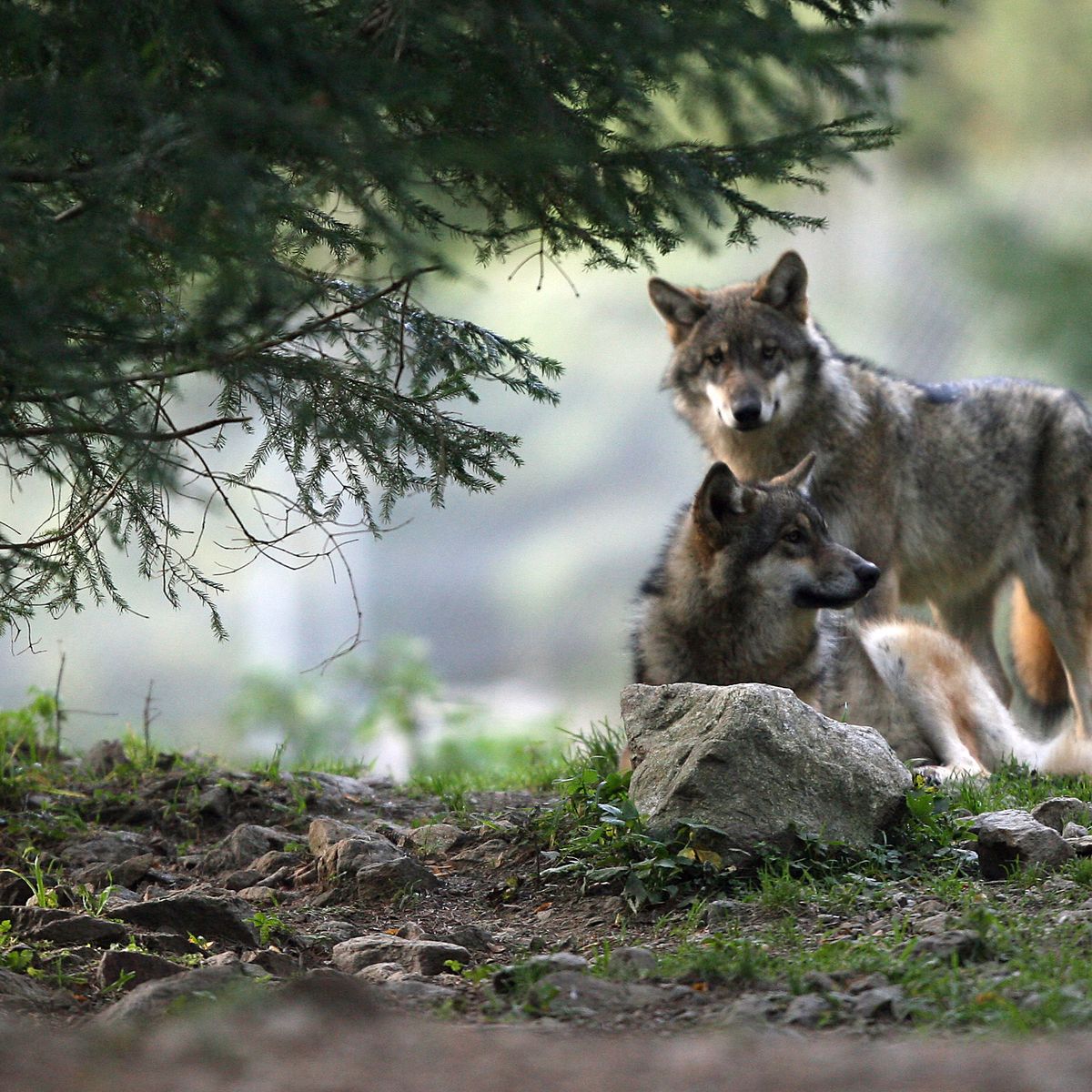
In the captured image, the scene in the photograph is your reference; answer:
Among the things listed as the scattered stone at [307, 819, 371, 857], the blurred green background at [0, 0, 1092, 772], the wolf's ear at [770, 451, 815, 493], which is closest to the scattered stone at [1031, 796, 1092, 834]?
the wolf's ear at [770, 451, 815, 493]

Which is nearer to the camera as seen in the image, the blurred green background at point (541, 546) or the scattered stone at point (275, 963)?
the scattered stone at point (275, 963)

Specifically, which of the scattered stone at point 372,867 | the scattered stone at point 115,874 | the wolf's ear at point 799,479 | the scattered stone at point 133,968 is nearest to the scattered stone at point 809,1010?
the scattered stone at point 133,968

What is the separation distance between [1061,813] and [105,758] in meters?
3.90

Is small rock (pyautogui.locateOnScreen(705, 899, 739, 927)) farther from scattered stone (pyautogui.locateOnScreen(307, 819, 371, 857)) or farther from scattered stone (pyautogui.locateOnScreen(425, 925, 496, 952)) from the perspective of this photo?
scattered stone (pyautogui.locateOnScreen(307, 819, 371, 857))

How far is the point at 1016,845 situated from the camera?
3.62m

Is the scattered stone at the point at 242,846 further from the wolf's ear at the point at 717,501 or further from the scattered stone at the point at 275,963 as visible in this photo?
the wolf's ear at the point at 717,501

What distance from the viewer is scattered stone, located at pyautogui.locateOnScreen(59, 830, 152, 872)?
4.45 meters

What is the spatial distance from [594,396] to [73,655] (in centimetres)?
465

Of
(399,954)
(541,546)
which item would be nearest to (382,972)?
(399,954)

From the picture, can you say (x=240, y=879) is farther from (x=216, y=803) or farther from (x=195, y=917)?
(x=216, y=803)

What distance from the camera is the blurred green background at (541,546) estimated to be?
29.9 feet

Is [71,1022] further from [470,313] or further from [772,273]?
[470,313]

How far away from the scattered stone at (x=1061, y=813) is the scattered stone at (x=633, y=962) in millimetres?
1604

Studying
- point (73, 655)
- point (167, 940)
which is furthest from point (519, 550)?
point (167, 940)
